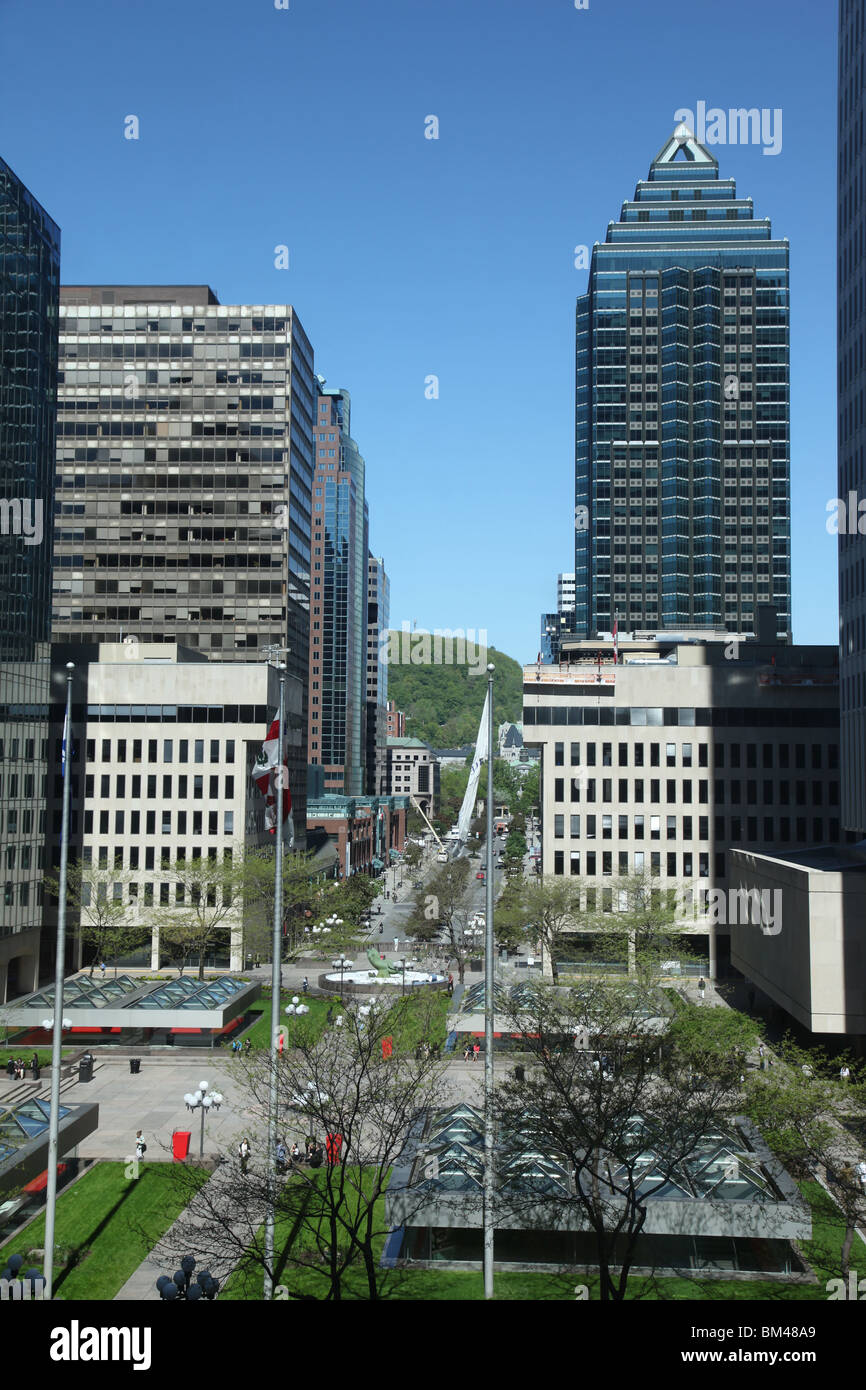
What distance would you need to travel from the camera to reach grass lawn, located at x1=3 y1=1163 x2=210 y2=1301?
2648 centimetres

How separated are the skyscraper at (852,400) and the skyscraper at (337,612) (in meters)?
112

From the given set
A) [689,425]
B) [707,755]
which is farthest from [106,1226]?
[689,425]

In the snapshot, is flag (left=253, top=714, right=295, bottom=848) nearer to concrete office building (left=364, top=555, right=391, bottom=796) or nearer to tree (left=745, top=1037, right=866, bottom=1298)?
tree (left=745, top=1037, right=866, bottom=1298)

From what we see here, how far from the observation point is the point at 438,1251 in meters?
28.4

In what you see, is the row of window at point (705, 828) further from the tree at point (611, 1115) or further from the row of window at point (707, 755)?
the tree at point (611, 1115)

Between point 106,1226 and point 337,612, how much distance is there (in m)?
145

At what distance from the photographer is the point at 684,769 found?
263 feet

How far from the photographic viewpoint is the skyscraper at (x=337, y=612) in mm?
165500

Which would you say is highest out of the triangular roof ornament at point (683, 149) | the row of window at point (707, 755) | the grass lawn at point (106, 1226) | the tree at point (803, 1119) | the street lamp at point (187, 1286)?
the triangular roof ornament at point (683, 149)

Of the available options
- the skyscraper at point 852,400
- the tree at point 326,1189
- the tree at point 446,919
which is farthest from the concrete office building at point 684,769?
the tree at point 326,1189

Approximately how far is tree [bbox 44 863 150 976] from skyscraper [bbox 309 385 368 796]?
284ft

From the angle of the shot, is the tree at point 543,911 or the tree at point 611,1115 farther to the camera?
the tree at point 543,911
